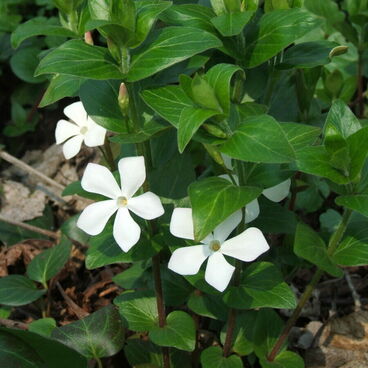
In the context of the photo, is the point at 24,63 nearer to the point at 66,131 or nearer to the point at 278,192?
the point at 66,131

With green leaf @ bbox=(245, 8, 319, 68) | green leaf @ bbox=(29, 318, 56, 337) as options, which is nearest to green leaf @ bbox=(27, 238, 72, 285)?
green leaf @ bbox=(29, 318, 56, 337)

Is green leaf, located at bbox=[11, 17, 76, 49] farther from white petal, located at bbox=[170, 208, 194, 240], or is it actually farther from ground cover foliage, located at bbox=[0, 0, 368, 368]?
white petal, located at bbox=[170, 208, 194, 240]

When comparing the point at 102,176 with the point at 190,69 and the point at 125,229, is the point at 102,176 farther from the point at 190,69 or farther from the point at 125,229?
the point at 190,69

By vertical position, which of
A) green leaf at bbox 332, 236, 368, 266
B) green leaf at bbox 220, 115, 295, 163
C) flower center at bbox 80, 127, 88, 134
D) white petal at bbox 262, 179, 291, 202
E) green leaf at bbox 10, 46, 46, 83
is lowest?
green leaf at bbox 10, 46, 46, 83

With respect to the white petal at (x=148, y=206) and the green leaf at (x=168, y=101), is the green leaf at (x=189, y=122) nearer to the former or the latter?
the green leaf at (x=168, y=101)

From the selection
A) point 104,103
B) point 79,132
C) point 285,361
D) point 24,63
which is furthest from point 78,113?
point 24,63

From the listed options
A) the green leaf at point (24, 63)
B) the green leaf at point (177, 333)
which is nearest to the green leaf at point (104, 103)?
the green leaf at point (177, 333)

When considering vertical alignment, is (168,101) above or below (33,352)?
above
